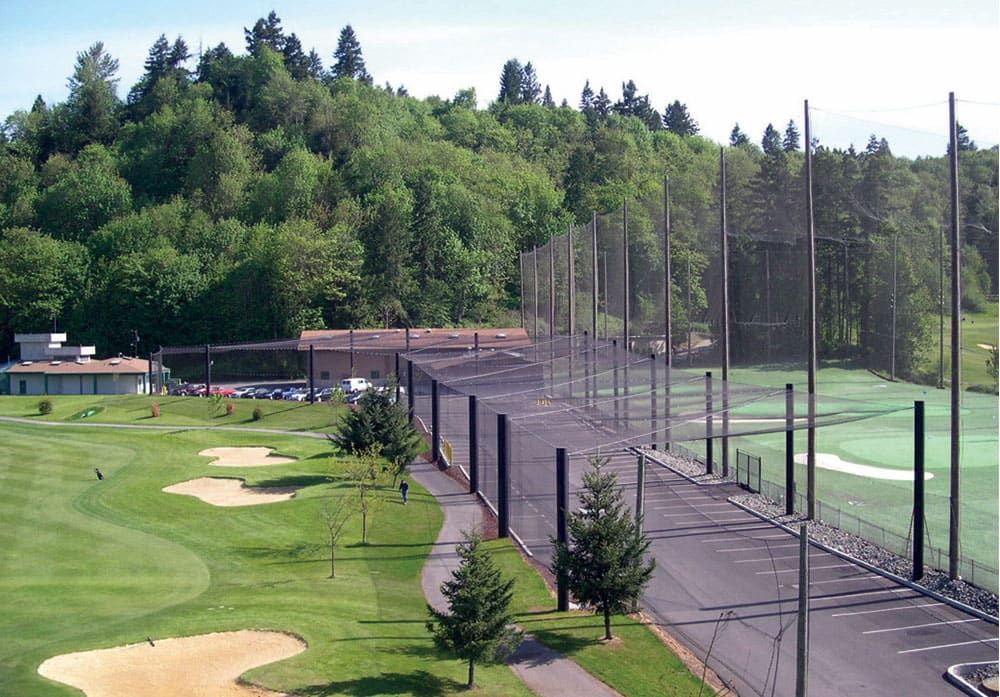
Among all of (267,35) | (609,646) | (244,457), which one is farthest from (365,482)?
(267,35)

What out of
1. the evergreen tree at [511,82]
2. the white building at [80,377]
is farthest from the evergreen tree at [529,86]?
the white building at [80,377]

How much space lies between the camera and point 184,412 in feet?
172

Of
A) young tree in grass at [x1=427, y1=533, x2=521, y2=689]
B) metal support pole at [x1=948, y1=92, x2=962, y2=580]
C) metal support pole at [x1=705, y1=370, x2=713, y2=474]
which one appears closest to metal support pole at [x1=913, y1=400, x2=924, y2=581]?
metal support pole at [x1=948, y1=92, x2=962, y2=580]

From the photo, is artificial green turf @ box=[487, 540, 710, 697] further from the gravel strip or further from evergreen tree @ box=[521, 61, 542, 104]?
evergreen tree @ box=[521, 61, 542, 104]

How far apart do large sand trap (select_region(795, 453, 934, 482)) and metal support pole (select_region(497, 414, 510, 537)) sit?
32.7 feet

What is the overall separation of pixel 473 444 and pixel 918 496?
529 inches

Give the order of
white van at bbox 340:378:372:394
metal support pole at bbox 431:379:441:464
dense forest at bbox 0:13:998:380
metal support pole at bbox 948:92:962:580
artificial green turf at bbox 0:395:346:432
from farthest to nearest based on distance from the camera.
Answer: dense forest at bbox 0:13:998:380
white van at bbox 340:378:372:394
artificial green turf at bbox 0:395:346:432
metal support pole at bbox 431:379:441:464
metal support pole at bbox 948:92:962:580

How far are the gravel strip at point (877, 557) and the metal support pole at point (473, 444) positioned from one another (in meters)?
7.46

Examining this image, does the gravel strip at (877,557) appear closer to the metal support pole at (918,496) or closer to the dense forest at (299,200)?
the metal support pole at (918,496)

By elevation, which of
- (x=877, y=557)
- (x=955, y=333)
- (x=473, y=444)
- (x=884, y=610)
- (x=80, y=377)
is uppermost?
(x=955, y=333)

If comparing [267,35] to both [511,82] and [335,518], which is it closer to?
[511,82]

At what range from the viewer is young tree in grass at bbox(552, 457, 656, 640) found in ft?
61.1

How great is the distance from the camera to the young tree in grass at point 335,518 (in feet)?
80.5

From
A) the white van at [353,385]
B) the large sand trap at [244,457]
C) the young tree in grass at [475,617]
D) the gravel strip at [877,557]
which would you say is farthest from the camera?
the white van at [353,385]
